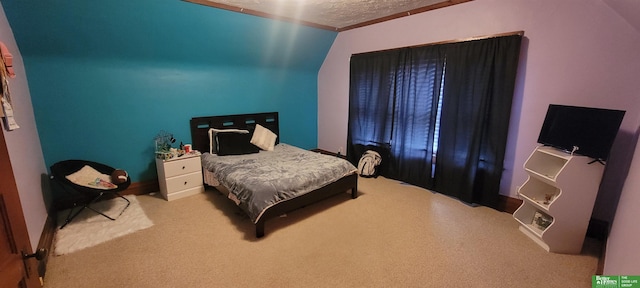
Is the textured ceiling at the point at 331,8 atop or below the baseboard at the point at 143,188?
atop

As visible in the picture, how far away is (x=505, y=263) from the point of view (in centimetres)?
213

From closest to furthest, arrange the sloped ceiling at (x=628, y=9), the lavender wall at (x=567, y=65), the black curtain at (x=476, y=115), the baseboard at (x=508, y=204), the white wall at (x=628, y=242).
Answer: the white wall at (x=628, y=242) < the sloped ceiling at (x=628, y=9) < the lavender wall at (x=567, y=65) < the black curtain at (x=476, y=115) < the baseboard at (x=508, y=204)

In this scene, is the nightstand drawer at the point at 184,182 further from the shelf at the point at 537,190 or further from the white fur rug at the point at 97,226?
the shelf at the point at 537,190

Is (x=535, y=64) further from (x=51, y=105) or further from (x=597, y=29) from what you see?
(x=51, y=105)

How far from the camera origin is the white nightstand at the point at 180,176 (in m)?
3.20

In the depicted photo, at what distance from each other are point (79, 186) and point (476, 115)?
4217 mm

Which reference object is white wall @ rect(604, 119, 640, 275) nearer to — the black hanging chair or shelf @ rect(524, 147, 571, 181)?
shelf @ rect(524, 147, 571, 181)

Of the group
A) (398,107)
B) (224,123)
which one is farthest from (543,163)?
(224,123)

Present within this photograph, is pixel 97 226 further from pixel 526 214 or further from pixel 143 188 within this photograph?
pixel 526 214

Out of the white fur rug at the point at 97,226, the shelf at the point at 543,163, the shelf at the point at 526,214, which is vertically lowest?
the white fur rug at the point at 97,226

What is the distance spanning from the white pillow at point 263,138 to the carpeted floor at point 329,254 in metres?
1.22

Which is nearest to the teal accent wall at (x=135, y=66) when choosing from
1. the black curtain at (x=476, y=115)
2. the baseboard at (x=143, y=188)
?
the baseboard at (x=143, y=188)

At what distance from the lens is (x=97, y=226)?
261 centimetres

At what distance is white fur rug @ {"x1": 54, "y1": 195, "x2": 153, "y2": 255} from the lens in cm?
235
